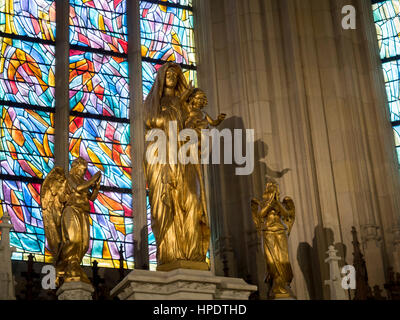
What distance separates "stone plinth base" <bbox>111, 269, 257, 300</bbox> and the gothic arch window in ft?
11.1

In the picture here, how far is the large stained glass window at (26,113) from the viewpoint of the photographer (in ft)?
42.5

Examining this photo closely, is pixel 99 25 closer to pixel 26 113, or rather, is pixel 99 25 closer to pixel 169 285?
pixel 26 113

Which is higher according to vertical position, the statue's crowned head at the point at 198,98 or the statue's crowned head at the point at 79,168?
the statue's crowned head at the point at 198,98

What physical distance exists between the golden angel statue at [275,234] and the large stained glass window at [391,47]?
144 inches

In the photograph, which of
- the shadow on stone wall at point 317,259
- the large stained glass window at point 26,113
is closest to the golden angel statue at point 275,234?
the shadow on stone wall at point 317,259

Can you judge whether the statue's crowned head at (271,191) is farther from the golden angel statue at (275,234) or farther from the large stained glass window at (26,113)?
the large stained glass window at (26,113)

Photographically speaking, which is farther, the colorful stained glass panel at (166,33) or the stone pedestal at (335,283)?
the colorful stained glass panel at (166,33)

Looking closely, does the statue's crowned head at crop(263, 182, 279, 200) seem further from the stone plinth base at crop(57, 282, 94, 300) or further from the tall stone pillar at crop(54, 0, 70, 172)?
the tall stone pillar at crop(54, 0, 70, 172)

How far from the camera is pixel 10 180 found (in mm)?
13195

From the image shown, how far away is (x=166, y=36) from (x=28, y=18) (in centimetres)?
234

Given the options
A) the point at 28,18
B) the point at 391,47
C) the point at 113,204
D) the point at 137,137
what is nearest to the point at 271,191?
the point at 113,204
